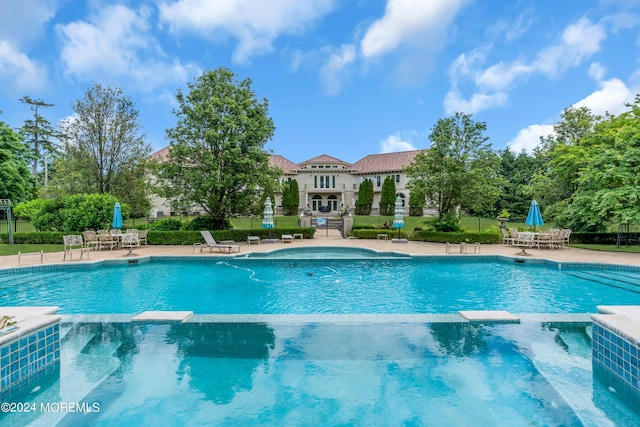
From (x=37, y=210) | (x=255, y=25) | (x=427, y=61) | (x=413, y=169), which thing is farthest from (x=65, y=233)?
(x=427, y=61)

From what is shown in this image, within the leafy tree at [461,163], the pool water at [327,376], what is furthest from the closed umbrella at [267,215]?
the pool water at [327,376]

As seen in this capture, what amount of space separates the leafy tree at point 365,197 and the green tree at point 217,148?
21.6m

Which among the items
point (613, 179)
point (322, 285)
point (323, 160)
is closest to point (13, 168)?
point (323, 160)

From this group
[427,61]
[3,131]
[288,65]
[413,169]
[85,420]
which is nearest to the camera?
[85,420]

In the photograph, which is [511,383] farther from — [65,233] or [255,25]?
[65,233]

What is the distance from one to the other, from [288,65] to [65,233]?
16.5 metres

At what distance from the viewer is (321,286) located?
10211mm

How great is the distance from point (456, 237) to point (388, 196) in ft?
64.6

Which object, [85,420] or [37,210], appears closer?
[85,420]

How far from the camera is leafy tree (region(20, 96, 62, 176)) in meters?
44.7

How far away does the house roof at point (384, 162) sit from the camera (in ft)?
140

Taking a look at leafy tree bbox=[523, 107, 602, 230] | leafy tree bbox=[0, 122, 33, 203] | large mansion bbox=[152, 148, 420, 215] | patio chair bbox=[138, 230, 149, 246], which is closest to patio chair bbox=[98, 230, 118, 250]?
patio chair bbox=[138, 230, 149, 246]

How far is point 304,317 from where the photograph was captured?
648cm

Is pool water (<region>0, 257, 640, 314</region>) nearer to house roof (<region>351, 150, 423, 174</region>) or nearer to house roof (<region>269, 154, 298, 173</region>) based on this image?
house roof (<region>351, 150, 423, 174</region>)
